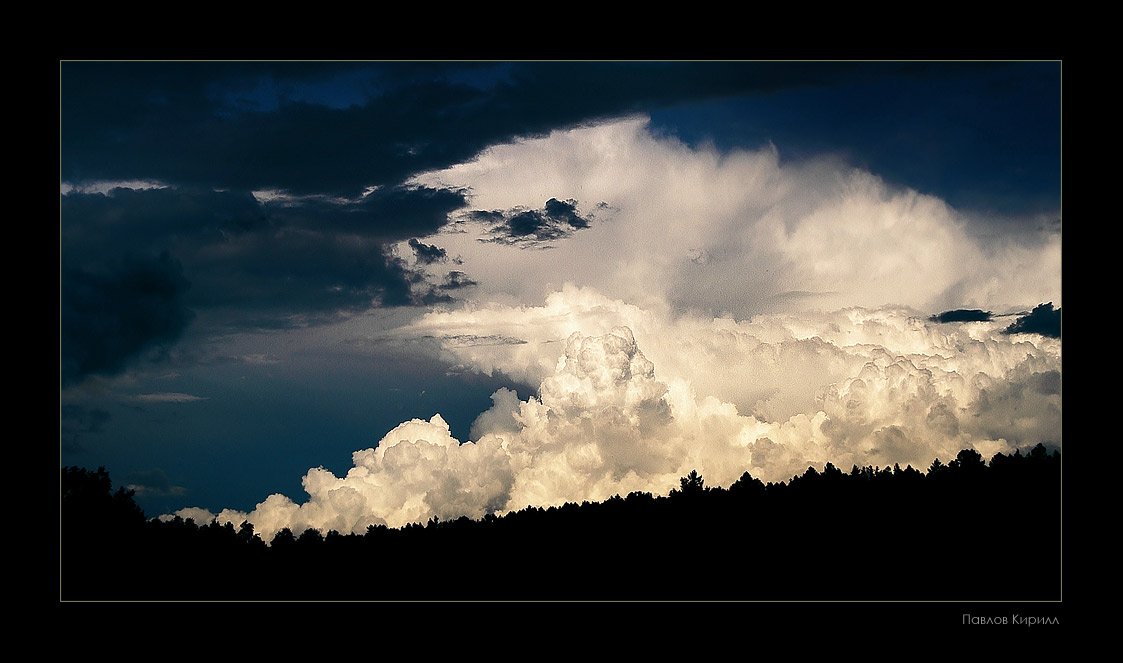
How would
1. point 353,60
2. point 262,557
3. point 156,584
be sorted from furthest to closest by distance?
point 262,557 → point 156,584 → point 353,60

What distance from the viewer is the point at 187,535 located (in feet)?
76.2

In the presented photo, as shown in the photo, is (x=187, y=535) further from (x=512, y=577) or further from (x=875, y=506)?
(x=875, y=506)

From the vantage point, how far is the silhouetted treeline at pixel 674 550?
20594 millimetres

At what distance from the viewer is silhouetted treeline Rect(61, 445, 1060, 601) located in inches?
811

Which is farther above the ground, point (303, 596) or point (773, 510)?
point (773, 510)

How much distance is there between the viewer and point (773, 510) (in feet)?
77.0

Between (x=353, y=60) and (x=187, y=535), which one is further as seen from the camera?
(x=187, y=535)

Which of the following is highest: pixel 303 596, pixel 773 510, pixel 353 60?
pixel 353 60

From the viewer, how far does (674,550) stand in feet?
74.6

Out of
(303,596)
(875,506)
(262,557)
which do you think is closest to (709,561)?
(875,506)

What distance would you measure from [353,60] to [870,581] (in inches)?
660

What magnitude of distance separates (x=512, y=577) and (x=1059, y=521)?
12408mm

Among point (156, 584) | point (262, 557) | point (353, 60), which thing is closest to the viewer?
point (353, 60)

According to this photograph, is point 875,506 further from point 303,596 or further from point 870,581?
point 303,596
